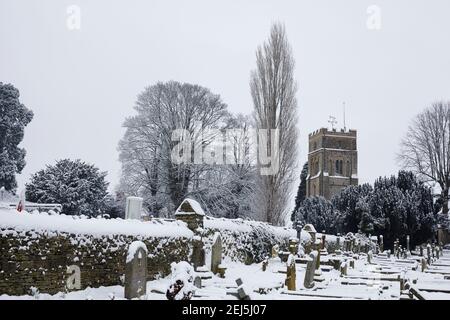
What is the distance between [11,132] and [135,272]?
30.6 feet

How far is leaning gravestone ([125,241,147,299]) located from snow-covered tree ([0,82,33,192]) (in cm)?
841

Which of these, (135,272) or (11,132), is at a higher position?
(11,132)

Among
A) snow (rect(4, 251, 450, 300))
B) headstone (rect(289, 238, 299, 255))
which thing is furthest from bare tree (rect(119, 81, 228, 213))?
headstone (rect(289, 238, 299, 255))

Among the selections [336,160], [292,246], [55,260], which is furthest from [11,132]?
[336,160]

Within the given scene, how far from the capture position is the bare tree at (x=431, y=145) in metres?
17.5

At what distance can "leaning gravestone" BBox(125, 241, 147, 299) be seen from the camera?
18.1ft

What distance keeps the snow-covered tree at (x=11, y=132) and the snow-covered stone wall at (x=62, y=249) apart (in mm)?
7071

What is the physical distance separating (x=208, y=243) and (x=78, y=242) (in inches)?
154

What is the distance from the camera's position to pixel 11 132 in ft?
42.9

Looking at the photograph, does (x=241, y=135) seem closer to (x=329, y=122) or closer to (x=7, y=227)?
(x=7, y=227)

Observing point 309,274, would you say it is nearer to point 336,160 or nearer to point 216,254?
point 216,254

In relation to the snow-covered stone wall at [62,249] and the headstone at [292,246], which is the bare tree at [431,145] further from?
the snow-covered stone wall at [62,249]
